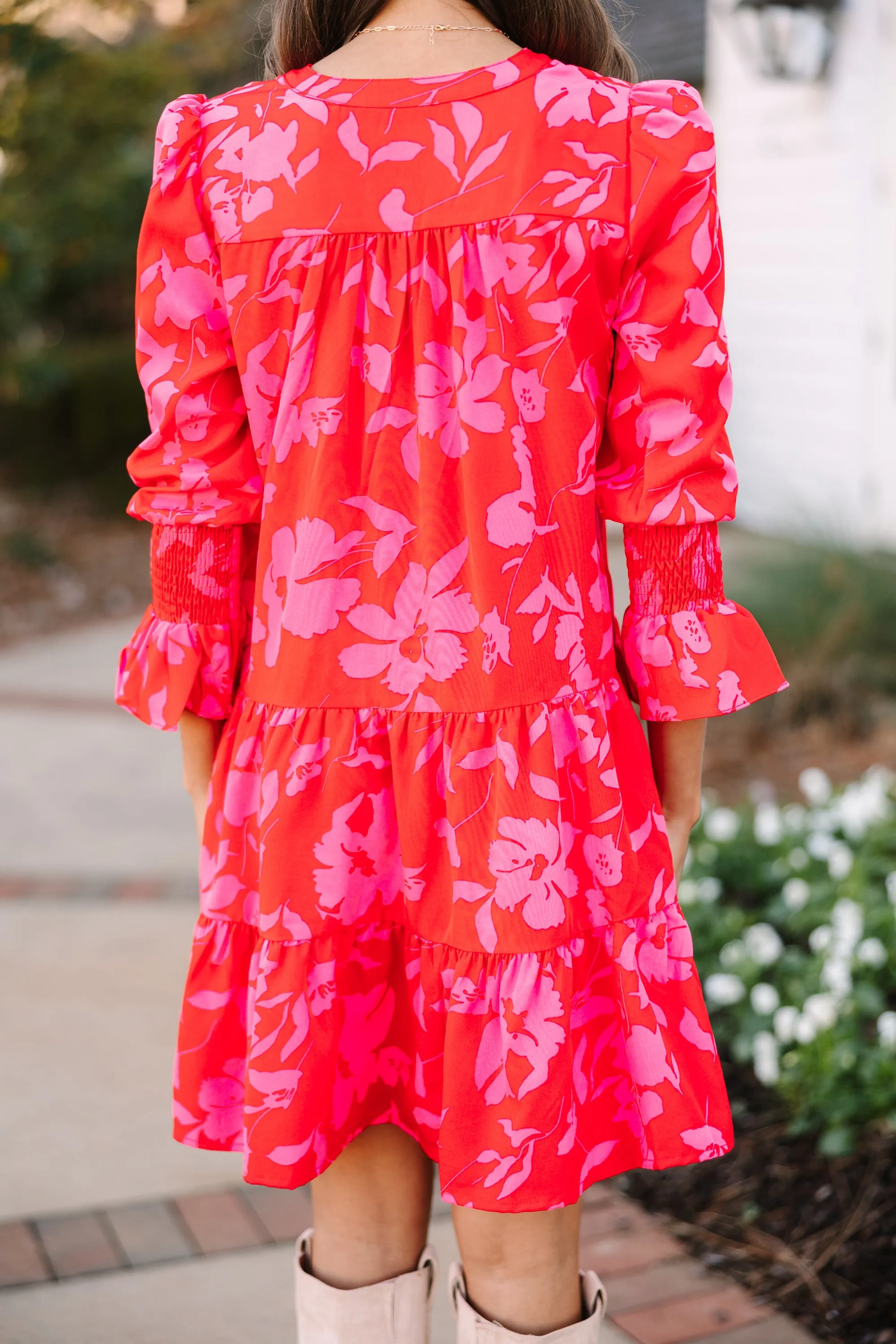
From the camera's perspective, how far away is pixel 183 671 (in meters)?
1.47

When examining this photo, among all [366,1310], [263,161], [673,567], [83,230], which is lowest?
[83,230]

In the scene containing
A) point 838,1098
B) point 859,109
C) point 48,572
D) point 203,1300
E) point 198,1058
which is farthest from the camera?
point 48,572

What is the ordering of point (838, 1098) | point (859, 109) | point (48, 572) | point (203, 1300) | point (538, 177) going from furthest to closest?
point (48, 572) < point (859, 109) < point (838, 1098) < point (203, 1300) < point (538, 177)

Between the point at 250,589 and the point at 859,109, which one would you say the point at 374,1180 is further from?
the point at 859,109

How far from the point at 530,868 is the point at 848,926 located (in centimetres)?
155

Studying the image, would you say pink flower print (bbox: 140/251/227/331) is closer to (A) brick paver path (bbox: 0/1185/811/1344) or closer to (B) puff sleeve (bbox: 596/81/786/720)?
(B) puff sleeve (bbox: 596/81/786/720)

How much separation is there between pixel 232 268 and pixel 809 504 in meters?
6.65

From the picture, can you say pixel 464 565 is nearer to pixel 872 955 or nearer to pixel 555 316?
pixel 555 316

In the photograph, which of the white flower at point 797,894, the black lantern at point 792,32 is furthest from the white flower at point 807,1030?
the black lantern at point 792,32

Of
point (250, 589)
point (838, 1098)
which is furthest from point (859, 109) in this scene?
point (250, 589)

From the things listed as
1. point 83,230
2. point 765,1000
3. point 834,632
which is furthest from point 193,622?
point 83,230

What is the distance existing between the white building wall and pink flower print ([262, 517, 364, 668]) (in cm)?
552

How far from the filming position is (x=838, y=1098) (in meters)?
2.47

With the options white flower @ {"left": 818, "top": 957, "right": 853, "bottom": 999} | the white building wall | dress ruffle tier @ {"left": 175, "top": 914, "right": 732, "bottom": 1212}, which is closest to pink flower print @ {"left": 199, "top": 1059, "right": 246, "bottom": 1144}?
dress ruffle tier @ {"left": 175, "top": 914, "right": 732, "bottom": 1212}
